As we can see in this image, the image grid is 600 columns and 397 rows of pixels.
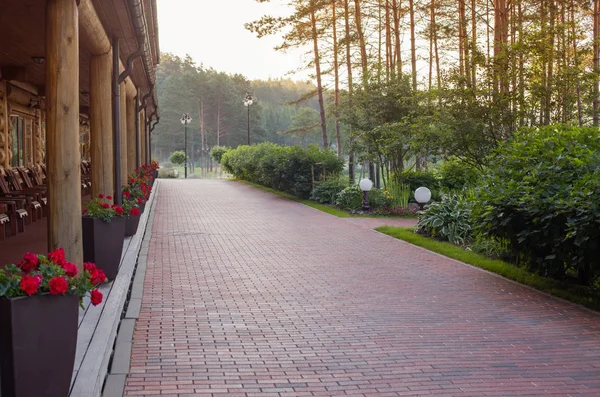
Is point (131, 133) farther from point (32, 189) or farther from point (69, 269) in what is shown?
point (69, 269)

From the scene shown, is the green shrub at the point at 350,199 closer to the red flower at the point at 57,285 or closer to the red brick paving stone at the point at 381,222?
the red brick paving stone at the point at 381,222

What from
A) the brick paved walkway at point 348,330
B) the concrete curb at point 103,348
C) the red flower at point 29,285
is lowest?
the brick paved walkway at point 348,330

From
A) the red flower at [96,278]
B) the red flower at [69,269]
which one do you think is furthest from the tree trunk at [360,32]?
the red flower at [69,269]

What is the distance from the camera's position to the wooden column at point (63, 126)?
5.41 metres

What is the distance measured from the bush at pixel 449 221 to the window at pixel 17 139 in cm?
940

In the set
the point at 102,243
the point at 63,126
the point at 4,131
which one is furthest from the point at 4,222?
the point at 63,126

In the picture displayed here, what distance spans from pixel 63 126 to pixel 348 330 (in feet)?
9.70

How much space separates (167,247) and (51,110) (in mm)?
5856

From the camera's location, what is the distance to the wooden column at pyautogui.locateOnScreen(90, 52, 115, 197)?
8172 millimetres

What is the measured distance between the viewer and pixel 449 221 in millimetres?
12281

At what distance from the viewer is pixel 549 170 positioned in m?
8.12

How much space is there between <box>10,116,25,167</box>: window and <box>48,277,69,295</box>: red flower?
43.3ft

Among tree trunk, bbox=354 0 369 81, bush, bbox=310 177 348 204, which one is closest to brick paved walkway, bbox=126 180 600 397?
bush, bbox=310 177 348 204

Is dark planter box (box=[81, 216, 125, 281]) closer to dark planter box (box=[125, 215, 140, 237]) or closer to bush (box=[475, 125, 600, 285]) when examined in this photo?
dark planter box (box=[125, 215, 140, 237])
